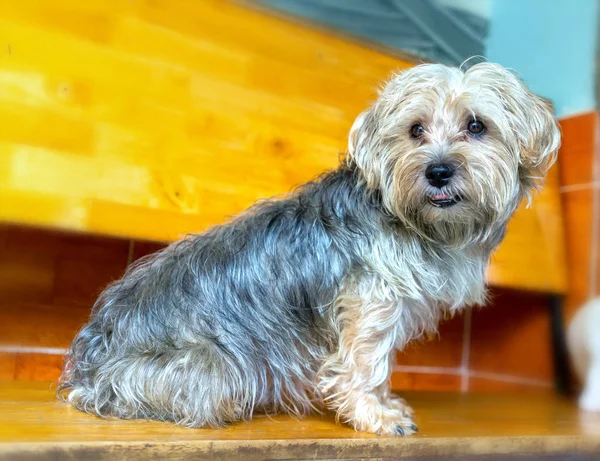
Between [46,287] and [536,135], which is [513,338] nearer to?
[536,135]

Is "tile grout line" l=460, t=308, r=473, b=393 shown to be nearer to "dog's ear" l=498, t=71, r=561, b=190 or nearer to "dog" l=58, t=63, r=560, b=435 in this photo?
"dog" l=58, t=63, r=560, b=435

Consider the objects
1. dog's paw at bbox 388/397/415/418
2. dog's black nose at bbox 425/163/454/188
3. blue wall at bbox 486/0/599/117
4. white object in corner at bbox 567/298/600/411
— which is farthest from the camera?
blue wall at bbox 486/0/599/117

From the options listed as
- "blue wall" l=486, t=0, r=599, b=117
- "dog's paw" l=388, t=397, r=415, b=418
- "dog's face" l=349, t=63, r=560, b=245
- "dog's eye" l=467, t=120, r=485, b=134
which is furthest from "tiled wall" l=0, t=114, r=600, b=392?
"dog's eye" l=467, t=120, r=485, b=134

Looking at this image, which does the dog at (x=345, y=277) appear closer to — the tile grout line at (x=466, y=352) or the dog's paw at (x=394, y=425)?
the dog's paw at (x=394, y=425)

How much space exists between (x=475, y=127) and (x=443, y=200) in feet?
0.56

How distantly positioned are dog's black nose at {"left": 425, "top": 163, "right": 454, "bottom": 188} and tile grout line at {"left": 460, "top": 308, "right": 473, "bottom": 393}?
1.22 meters

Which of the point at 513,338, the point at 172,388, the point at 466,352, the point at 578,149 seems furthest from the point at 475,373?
the point at 172,388

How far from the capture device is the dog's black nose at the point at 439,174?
3.37 ft

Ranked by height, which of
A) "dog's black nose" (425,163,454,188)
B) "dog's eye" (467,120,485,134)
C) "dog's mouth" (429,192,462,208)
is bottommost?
"dog's mouth" (429,192,462,208)

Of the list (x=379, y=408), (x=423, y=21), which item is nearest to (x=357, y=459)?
(x=379, y=408)

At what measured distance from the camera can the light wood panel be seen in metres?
1.33

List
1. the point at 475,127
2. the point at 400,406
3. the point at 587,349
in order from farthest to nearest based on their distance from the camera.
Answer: the point at 587,349 → the point at 400,406 → the point at 475,127

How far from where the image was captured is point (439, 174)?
3.38ft

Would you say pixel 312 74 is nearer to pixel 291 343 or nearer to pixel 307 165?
pixel 307 165
